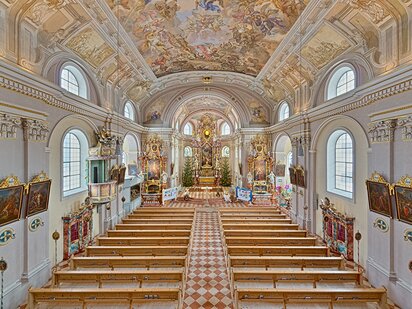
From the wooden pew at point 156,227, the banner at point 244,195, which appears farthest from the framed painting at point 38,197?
the banner at point 244,195

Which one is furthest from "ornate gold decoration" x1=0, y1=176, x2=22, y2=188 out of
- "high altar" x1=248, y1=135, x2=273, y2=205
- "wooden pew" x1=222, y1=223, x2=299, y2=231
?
"high altar" x1=248, y1=135, x2=273, y2=205

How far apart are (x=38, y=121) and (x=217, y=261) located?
7439 mm

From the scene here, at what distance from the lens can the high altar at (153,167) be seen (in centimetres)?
1811

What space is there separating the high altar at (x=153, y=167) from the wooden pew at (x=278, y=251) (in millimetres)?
11069

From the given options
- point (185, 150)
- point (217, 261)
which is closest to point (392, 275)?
point (217, 261)

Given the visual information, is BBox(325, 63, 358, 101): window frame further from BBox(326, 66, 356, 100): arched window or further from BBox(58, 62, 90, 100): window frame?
BBox(58, 62, 90, 100): window frame

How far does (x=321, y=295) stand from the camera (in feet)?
16.8

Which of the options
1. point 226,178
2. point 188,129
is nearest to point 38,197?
point 226,178

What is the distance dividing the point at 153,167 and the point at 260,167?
8.69 metres

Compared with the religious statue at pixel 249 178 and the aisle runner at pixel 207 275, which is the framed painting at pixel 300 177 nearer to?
the aisle runner at pixel 207 275

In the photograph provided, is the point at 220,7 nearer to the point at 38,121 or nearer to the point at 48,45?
the point at 48,45

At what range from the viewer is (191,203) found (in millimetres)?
18797

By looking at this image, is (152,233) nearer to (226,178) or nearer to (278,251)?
(278,251)

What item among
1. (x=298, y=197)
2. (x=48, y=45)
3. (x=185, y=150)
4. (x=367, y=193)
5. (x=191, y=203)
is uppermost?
(x=48, y=45)
